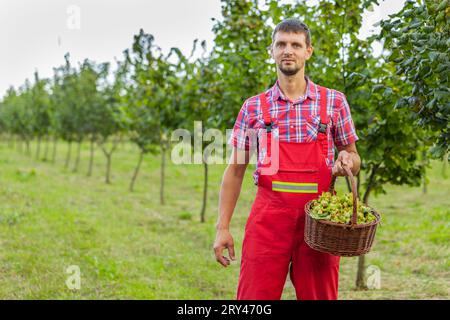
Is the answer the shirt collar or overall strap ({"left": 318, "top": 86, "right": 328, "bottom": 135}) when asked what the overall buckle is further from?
the shirt collar

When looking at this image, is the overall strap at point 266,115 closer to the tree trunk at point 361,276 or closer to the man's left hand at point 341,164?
the man's left hand at point 341,164

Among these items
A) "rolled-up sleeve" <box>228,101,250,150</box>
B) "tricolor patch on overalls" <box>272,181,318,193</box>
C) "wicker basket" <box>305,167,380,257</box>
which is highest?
"rolled-up sleeve" <box>228,101,250,150</box>

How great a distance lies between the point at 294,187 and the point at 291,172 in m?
0.08

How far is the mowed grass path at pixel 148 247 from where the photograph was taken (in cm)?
564

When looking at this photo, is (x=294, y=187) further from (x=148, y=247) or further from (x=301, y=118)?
(x=148, y=247)

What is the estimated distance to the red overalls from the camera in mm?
2518

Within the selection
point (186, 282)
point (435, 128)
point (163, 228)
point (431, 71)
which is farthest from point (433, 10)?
point (163, 228)

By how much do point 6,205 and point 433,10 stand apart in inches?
385

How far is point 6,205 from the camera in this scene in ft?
34.0

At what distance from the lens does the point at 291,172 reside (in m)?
2.51

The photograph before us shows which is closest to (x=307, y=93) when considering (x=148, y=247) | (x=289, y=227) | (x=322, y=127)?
(x=322, y=127)

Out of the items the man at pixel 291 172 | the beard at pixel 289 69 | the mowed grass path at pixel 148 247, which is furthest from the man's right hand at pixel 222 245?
the mowed grass path at pixel 148 247

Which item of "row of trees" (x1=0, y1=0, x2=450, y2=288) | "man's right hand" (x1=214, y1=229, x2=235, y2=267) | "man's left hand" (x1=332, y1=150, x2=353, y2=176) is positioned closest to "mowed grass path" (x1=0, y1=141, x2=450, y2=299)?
"row of trees" (x1=0, y1=0, x2=450, y2=288)
